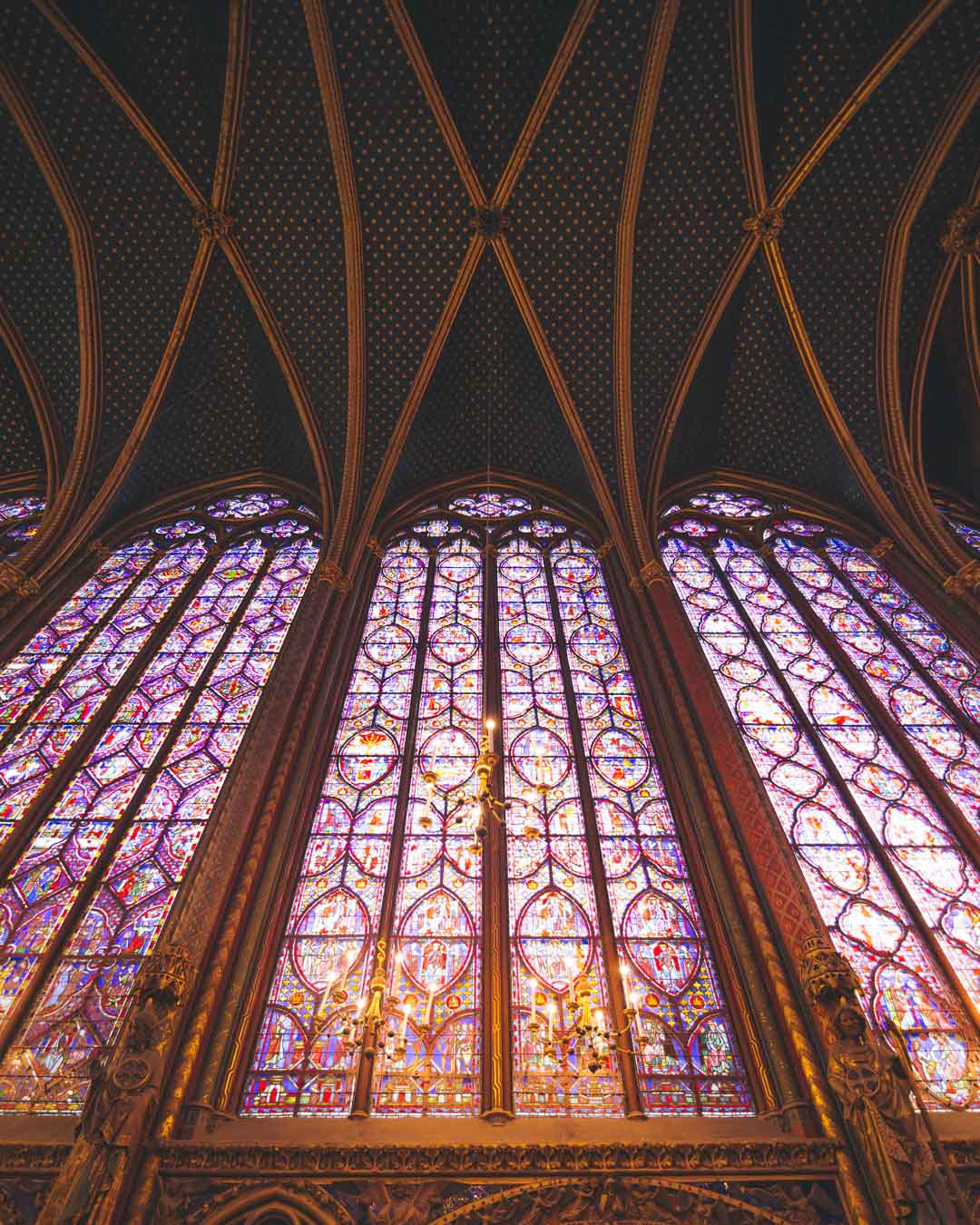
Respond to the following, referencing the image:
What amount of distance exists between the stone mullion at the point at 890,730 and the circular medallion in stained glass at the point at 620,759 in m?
2.75

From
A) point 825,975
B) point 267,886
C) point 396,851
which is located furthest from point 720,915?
point 267,886

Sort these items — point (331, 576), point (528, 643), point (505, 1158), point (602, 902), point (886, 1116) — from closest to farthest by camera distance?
point (886, 1116) < point (505, 1158) < point (602, 902) < point (528, 643) < point (331, 576)

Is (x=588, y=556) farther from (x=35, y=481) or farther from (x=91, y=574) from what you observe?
(x=35, y=481)

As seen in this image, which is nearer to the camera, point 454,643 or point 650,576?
point 454,643

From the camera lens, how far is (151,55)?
11000 millimetres

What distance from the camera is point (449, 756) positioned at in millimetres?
8539

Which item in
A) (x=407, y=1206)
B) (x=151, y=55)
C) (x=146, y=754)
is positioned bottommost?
(x=407, y=1206)

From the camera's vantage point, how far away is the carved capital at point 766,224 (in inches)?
464

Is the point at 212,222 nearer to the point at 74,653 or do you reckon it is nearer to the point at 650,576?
the point at 74,653

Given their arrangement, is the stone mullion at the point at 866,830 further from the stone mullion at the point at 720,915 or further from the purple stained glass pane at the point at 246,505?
the purple stained glass pane at the point at 246,505

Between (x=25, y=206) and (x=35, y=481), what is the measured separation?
407cm

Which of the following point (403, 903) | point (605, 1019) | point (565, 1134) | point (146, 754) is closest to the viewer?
point (565, 1134)

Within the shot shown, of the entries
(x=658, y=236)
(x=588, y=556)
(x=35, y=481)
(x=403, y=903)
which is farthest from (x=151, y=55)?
(x=403, y=903)

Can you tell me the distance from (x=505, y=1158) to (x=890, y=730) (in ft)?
20.2
